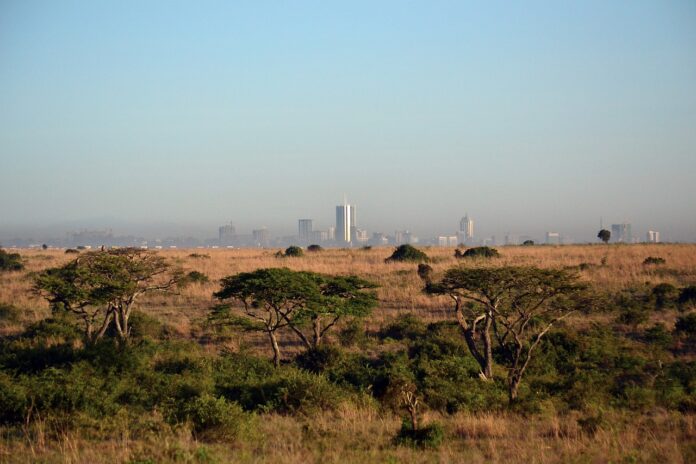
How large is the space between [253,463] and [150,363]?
7.71 m

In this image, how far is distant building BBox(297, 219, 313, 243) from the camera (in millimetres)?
171413

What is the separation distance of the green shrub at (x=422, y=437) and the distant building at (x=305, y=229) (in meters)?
161

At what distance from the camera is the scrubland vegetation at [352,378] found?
8.69 meters

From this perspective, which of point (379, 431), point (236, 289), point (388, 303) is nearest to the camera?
point (379, 431)

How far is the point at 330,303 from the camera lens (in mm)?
15797

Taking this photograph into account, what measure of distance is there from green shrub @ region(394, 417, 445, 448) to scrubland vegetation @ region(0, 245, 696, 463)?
0.9 inches

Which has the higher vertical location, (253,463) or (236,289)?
(236,289)

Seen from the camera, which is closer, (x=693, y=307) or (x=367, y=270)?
(x=693, y=307)

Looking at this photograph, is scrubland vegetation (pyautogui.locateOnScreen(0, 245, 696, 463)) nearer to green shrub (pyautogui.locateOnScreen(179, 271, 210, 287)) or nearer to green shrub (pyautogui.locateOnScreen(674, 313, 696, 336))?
green shrub (pyautogui.locateOnScreen(674, 313, 696, 336))

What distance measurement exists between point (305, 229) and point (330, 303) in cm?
16332

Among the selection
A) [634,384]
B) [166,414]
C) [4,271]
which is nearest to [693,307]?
[634,384]

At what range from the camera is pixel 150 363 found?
14.6 meters

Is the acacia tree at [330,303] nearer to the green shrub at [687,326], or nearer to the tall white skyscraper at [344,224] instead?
the green shrub at [687,326]

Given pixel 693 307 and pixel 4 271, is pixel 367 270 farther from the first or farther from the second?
pixel 4 271
